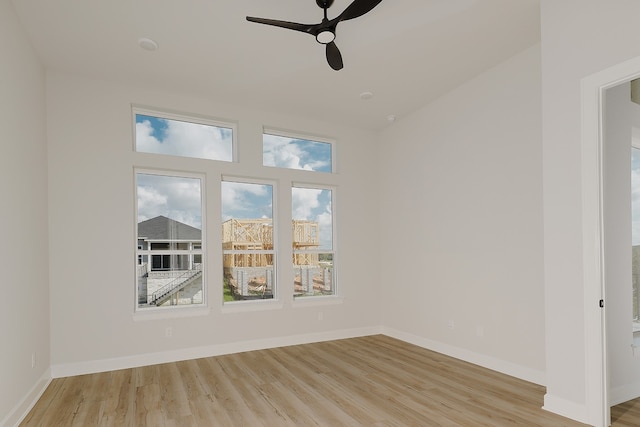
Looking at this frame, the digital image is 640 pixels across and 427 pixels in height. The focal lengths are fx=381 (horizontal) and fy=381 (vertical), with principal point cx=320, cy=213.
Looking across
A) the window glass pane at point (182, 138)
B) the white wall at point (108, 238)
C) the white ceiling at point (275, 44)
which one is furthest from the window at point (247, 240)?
the white ceiling at point (275, 44)

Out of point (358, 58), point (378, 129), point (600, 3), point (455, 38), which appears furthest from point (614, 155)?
point (378, 129)

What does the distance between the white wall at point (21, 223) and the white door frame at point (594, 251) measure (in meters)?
4.22

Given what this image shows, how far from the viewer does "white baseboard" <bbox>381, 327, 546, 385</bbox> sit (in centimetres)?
372

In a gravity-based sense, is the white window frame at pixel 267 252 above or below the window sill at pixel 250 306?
above

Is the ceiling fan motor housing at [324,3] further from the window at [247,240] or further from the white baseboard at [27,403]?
the white baseboard at [27,403]

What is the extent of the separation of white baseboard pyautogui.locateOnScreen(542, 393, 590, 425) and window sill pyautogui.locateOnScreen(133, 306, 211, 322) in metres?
3.68

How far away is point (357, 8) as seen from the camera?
2.58 metres

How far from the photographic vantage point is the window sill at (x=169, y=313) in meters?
4.43

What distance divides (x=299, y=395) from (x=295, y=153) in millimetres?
3350

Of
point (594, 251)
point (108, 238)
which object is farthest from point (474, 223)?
point (108, 238)

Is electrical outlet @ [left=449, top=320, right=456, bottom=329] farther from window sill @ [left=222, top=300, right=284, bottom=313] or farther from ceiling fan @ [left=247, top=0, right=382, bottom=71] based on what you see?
ceiling fan @ [left=247, top=0, right=382, bottom=71]

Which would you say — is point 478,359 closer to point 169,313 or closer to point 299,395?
point 299,395

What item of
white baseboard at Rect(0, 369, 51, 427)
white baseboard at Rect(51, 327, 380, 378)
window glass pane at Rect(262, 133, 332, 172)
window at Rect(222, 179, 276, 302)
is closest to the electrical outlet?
white baseboard at Rect(51, 327, 380, 378)

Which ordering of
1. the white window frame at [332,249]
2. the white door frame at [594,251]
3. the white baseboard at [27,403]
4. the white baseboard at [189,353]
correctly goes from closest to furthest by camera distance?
the white door frame at [594,251] < the white baseboard at [27,403] < the white baseboard at [189,353] < the white window frame at [332,249]
